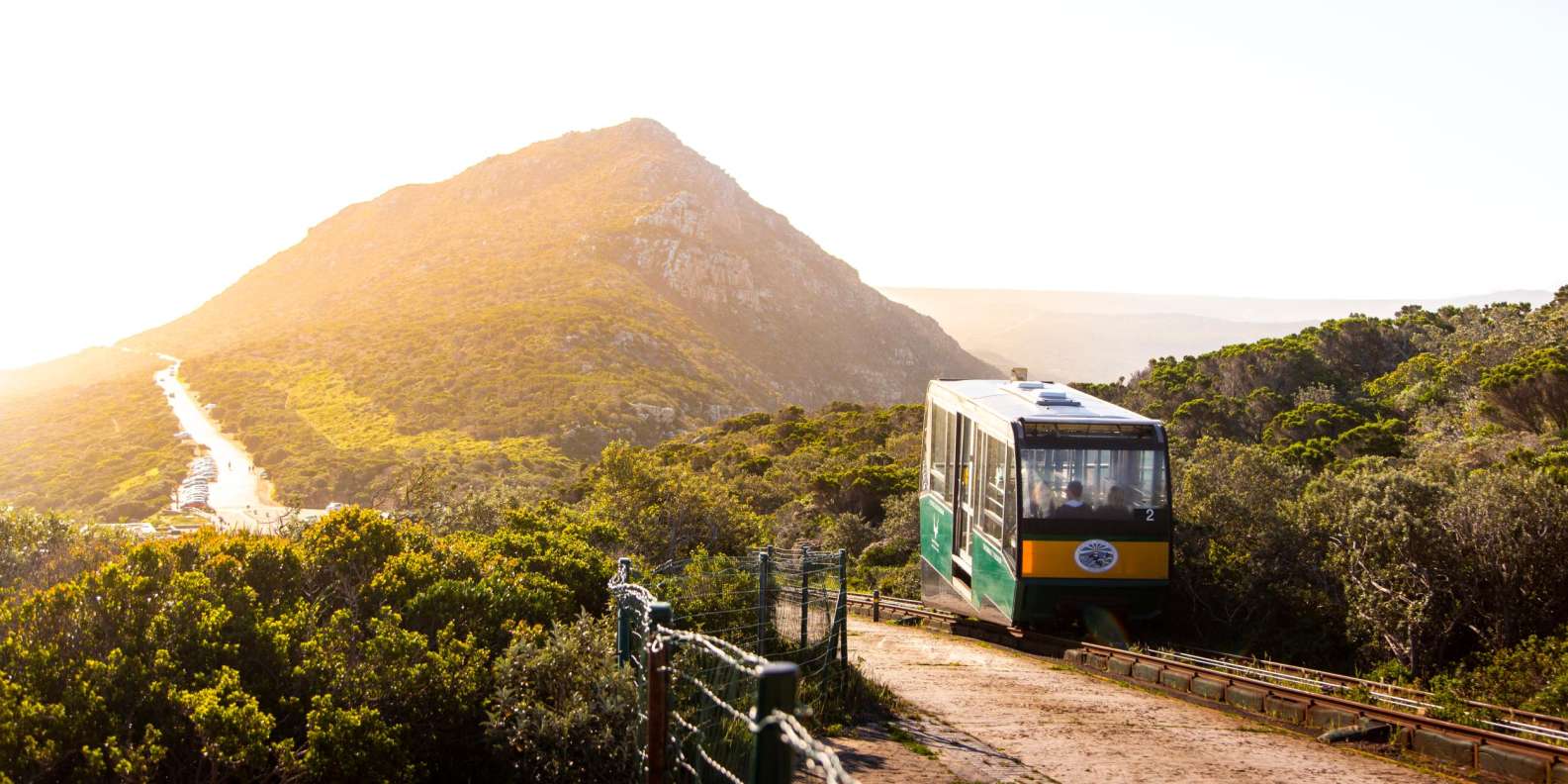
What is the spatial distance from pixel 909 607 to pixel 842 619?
37.3 feet

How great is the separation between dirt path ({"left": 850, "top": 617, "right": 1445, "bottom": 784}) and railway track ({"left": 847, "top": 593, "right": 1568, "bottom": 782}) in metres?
0.45

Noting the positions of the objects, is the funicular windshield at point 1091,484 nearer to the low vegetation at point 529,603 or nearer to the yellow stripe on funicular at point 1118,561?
the yellow stripe on funicular at point 1118,561

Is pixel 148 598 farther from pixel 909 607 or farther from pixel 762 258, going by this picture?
pixel 762 258

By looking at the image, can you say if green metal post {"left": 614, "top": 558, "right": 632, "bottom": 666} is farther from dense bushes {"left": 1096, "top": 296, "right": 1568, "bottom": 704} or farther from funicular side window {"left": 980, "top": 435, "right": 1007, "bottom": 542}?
dense bushes {"left": 1096, "top": 296, "right": 1568, "bottom": 704}

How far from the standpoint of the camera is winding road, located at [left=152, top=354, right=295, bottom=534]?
2188 inches

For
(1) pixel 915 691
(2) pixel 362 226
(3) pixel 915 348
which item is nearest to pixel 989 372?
(3) pixel 915 348

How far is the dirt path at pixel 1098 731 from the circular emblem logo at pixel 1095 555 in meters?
1.63

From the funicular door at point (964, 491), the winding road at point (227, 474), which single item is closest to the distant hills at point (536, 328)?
the winding road at point (227, 474)

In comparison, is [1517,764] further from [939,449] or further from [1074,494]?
[939,449]

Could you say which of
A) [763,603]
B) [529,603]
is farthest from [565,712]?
[763,603]

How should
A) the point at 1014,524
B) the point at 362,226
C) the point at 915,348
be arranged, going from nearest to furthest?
the point at 1014,524
the point at 915,348
the point at 362,226

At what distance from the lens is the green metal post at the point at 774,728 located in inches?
137

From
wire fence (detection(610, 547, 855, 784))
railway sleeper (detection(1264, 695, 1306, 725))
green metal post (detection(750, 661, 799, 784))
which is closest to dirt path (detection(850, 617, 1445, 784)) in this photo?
railway sleeper (detection(1264, 695, 1306, 725))

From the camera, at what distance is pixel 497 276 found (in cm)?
12694
